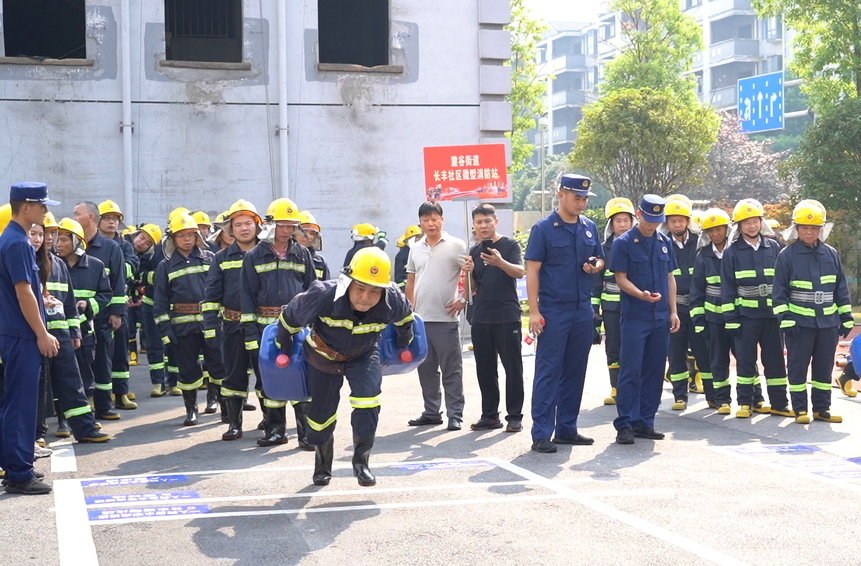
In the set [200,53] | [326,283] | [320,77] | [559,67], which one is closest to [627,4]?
[200,53]

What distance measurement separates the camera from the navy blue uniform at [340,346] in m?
7.62

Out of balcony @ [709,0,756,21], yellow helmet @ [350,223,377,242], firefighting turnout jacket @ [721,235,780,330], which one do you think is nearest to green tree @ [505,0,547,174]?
yellow helmet @ [350,223,377,242]

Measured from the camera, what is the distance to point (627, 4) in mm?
A: 47906

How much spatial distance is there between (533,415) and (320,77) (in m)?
13.0

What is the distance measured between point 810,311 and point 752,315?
27.4 inches

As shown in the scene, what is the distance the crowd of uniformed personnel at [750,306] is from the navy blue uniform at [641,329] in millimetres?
752

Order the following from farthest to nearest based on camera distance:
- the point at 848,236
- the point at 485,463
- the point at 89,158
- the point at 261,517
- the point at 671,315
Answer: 1. the point at 848,236
2. the point at 89,158
3. the point at 671,315
4. the point at 485,463
5. the point at 261,517

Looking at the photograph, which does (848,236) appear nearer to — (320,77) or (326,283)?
(320,77)

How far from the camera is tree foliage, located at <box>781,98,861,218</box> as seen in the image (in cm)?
2756

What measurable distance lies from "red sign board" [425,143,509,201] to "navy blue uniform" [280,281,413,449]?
10195mm

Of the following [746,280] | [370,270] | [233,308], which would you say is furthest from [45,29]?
[370,270]

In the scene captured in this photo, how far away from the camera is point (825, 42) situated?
29.2 meters

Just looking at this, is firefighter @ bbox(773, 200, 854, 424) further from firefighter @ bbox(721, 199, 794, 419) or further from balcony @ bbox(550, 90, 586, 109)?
balcony @ bbox(550, 90, 586, 109)

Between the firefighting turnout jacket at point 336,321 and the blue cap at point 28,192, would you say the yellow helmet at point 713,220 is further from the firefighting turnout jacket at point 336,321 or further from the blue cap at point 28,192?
the blue cap at point 28,192
